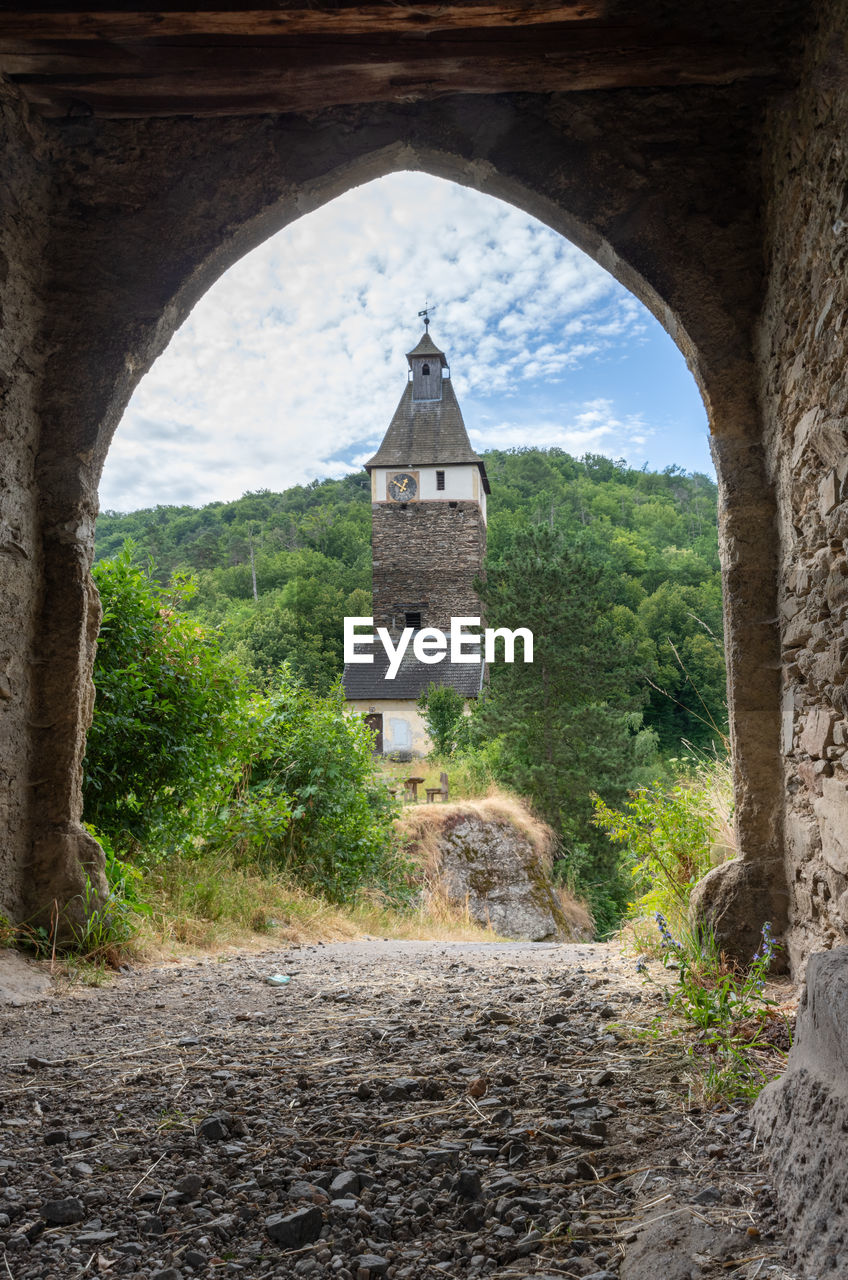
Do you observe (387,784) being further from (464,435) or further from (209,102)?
(464,435)

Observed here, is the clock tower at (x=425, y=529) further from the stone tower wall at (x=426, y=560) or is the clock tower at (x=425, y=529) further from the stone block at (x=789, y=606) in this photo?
the stone block at (x=789, y=606)

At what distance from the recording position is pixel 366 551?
145 ft

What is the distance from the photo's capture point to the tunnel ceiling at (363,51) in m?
3.13

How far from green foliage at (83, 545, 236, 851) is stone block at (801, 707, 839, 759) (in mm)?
3047

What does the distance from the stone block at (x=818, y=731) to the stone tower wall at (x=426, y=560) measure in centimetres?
2285

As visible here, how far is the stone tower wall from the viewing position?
85.9 ft

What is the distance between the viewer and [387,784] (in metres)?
9.09

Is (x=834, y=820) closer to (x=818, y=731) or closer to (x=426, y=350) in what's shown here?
(x=818, y=731)

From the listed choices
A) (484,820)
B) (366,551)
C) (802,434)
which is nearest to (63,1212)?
(802,434)

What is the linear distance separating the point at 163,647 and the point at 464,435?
23.8m

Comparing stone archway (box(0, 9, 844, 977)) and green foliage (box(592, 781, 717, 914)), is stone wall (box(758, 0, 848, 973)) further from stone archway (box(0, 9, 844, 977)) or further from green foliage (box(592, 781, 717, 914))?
green foliage (box(592, 781, 717, 914))

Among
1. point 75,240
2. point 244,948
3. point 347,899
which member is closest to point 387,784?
point 347,899

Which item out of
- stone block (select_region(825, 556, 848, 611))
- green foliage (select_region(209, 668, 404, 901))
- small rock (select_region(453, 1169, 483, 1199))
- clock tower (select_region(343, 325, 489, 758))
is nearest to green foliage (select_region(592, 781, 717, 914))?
stone block (select_region(825, 556, 848, 611))

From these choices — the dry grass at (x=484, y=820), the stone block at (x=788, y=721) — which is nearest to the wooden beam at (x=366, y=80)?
the stone block at (x=788, y=721)
